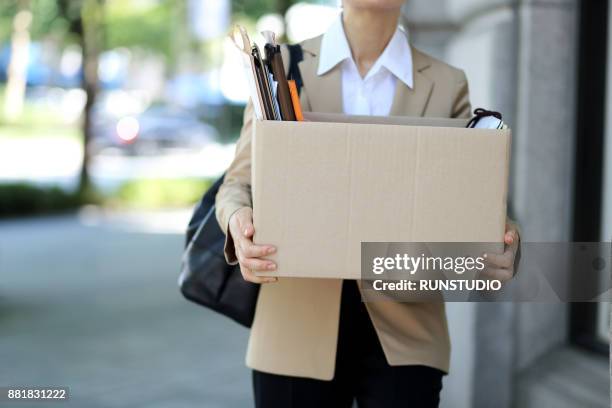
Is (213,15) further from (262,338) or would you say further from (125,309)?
(262,338)

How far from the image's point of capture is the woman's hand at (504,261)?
6.15 ft

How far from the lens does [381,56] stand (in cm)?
221

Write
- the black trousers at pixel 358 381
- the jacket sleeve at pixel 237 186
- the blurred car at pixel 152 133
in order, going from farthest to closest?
the blurred car at pixel 152 133
the black trousers at pixel 358 381
the jacket sleeve at pixel 237 186

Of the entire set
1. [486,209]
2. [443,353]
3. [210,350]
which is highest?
[486,209]

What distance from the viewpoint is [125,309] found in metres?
7.54

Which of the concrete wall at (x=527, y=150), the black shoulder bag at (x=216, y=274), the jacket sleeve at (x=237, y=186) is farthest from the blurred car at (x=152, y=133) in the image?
the jacket sleeve at (x=237, y=186)

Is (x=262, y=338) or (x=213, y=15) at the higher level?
(x=213, y=15)

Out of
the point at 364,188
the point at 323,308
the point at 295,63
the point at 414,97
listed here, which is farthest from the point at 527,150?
the point at 364,188

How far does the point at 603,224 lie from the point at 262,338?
2.14 meters

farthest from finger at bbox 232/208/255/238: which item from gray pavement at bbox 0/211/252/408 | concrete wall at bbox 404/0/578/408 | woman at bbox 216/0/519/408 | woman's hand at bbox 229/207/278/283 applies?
gray pavement at bbox 0/211/252/408

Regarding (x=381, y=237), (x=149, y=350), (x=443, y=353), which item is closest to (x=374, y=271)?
(x=381, y=237)

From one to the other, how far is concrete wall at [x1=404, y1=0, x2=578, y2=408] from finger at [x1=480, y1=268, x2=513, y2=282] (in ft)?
6.54

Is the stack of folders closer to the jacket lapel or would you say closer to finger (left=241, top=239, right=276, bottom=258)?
finger (left=241, top=239, right=276, bottom=258)

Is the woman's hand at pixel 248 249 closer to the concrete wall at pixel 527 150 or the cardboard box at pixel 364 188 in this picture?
the cardboard box at pixel 364 188
